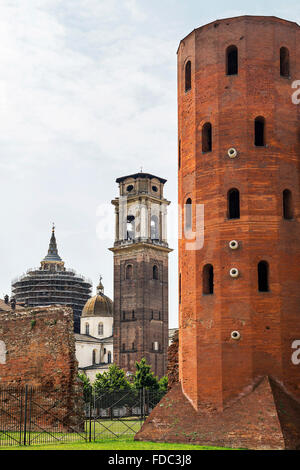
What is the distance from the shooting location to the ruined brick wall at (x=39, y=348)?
26484mm

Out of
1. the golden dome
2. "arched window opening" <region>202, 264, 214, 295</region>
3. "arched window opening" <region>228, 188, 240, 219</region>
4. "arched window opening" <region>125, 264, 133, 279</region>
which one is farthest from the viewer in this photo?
the golden dome

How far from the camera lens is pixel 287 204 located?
2255 cm

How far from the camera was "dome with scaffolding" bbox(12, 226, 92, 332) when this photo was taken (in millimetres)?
82312

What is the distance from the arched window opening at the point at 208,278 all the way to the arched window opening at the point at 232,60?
22.2ft

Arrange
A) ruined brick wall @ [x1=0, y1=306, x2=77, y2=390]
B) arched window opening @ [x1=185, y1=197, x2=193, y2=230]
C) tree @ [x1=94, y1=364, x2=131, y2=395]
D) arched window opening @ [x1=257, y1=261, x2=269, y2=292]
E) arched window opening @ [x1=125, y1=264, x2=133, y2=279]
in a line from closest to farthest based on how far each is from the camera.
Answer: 1. arched window opening @ [x1=257, y1=261, x2=269, y2=292]
2. arched window opening @ [x1=185, y1=197, x2=193, y2=230]
3. ruined brick wall @ [x1=0, y1=306, x2=77, y2=390]
4. tree @ [x1=94, y1=364, x2=131, y2=395]
5. arched window opening @ [x1=125, y1=264, x2=133, y2=279]

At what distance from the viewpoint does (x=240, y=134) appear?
22406 mm

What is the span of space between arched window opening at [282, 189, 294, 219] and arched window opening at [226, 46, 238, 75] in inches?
180

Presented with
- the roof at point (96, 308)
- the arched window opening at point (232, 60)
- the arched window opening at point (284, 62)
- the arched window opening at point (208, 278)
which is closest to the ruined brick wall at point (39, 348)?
the arched window opening at point (208, 278)

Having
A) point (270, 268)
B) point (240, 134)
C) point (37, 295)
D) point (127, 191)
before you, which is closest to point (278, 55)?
point (240, 134)

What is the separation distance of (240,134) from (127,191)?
57588mm

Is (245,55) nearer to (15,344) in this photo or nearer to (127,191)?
(15,344)

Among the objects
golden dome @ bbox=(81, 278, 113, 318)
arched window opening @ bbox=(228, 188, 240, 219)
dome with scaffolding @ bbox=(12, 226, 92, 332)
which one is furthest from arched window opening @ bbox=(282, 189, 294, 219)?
golden dome @ bbox=(81, 278, 113, 318)

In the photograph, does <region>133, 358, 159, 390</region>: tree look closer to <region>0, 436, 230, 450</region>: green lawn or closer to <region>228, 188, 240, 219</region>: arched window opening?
<region>0, 436, 230, 450</region>: green lawn
